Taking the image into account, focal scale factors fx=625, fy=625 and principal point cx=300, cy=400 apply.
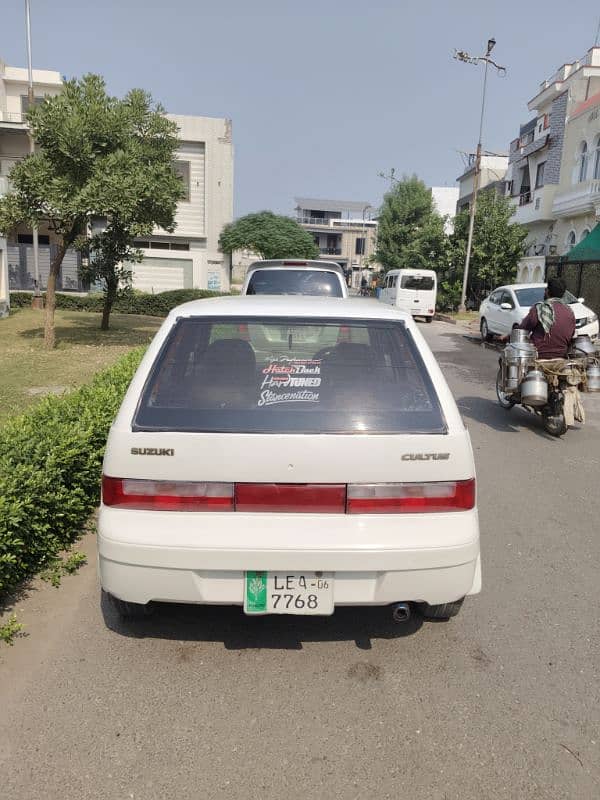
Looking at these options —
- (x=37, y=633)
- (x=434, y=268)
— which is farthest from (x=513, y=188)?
(x=37, y=633)

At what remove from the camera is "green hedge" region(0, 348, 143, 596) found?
354cm

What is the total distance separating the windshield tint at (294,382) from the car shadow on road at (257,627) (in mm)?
1203

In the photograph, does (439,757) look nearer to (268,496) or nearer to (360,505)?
(360,505)

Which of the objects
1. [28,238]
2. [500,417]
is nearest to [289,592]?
[500,417]

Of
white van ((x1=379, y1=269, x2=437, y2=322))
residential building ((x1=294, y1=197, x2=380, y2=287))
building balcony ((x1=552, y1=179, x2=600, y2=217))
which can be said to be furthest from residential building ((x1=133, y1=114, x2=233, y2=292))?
residential building ((x1=294, y1=197, x2=380, y2=287))

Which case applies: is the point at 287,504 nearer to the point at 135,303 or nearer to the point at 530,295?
the point at 530,295

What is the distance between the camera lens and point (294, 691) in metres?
2.83

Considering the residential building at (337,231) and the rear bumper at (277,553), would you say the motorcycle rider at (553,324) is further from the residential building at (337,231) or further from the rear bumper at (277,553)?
the residential building at (337,231)

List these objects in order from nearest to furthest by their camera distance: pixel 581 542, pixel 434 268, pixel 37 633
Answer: pixel 37 633
pixel 581 542
pixel 434 268

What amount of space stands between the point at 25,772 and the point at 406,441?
6.47 feet

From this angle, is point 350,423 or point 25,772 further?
point 350,423

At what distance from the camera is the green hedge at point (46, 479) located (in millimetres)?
3543

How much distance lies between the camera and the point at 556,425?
770 centimetres

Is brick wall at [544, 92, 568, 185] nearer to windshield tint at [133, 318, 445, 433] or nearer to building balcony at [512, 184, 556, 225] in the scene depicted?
building balcony at [512, 184, 556, 225]
